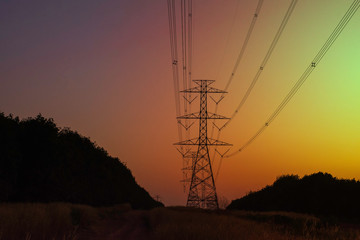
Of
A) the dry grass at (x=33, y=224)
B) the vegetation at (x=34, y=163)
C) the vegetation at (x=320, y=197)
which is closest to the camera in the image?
the dry grass at (x=33, y=224)

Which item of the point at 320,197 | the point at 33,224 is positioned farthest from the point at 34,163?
the point at 320,197

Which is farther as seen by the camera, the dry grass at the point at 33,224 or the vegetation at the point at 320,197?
the vegetation at the point at 320,197

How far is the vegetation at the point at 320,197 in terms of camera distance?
124 feet

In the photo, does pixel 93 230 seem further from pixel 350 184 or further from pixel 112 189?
pixel 112 189

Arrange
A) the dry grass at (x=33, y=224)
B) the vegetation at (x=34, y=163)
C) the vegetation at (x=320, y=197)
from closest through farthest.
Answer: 1. the dry grass at (x=33, y=224)
2. the vegetation at (x=34, y=163)
3. the vegetation at (x=320, y=197)

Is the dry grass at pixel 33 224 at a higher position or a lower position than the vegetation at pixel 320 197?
lower

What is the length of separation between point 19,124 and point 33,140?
179 centimetres

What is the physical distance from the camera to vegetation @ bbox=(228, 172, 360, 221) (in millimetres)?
37656

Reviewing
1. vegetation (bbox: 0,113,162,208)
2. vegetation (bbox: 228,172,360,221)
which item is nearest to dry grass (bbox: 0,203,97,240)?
vegetation (bbox: 0,113,162,208)

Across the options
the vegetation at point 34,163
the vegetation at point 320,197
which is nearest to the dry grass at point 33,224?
the vegetation at point 34,163

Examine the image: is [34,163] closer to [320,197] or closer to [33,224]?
[33,224]

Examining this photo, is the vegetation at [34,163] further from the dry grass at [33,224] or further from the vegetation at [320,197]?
the vegetation at [320,197]

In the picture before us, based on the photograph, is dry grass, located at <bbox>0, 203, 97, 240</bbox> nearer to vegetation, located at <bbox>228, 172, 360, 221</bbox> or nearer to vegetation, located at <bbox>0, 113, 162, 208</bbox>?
vegetation, located at <bbox>0, 113, 162, 208</bbox>

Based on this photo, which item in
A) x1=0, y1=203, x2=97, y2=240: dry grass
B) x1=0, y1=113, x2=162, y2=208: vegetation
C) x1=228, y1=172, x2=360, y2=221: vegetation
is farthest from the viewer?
x1=228, y1=172, x2=360, y2=221: vegetation
